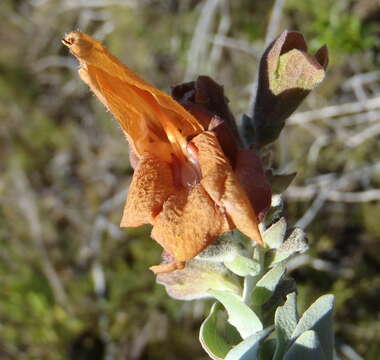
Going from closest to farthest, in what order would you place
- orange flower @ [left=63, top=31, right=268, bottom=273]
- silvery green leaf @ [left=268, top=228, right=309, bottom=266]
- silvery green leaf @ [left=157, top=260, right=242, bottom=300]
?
1. orange flower @ [left=63, top=31, right=268, bottom=273]
2. silvery green leaf @ [left=268, top=228, right=309, bottom=266]
3. silvery green leaf @ [left=157, top=260, right=242, bottom=300]

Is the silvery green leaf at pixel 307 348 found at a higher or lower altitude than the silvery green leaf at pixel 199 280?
lower

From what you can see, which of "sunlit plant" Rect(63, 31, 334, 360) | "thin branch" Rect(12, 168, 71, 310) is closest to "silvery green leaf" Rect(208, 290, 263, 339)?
"sunlit plant" Rect(63, 31, 334, 360)

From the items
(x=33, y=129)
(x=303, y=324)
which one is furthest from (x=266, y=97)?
(x=33, y=129)

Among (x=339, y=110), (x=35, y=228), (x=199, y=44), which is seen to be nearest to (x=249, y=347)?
(x=339, y=110)

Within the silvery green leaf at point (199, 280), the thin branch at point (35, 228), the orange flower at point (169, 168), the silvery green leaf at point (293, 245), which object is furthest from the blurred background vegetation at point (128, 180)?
the orange flower at point (169, 168)

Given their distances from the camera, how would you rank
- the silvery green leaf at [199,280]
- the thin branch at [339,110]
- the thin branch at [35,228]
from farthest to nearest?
1. the thin branch at [35,228]
2. the thin branch at [339,110]
3. the silvery green leaf at [199,280]

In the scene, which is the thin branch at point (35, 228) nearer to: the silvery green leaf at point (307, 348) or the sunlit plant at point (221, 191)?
the sunlit plant at point (221, 191)

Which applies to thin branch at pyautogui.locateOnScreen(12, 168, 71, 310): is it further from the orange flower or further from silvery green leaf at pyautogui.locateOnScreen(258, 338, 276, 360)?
the orange flower
